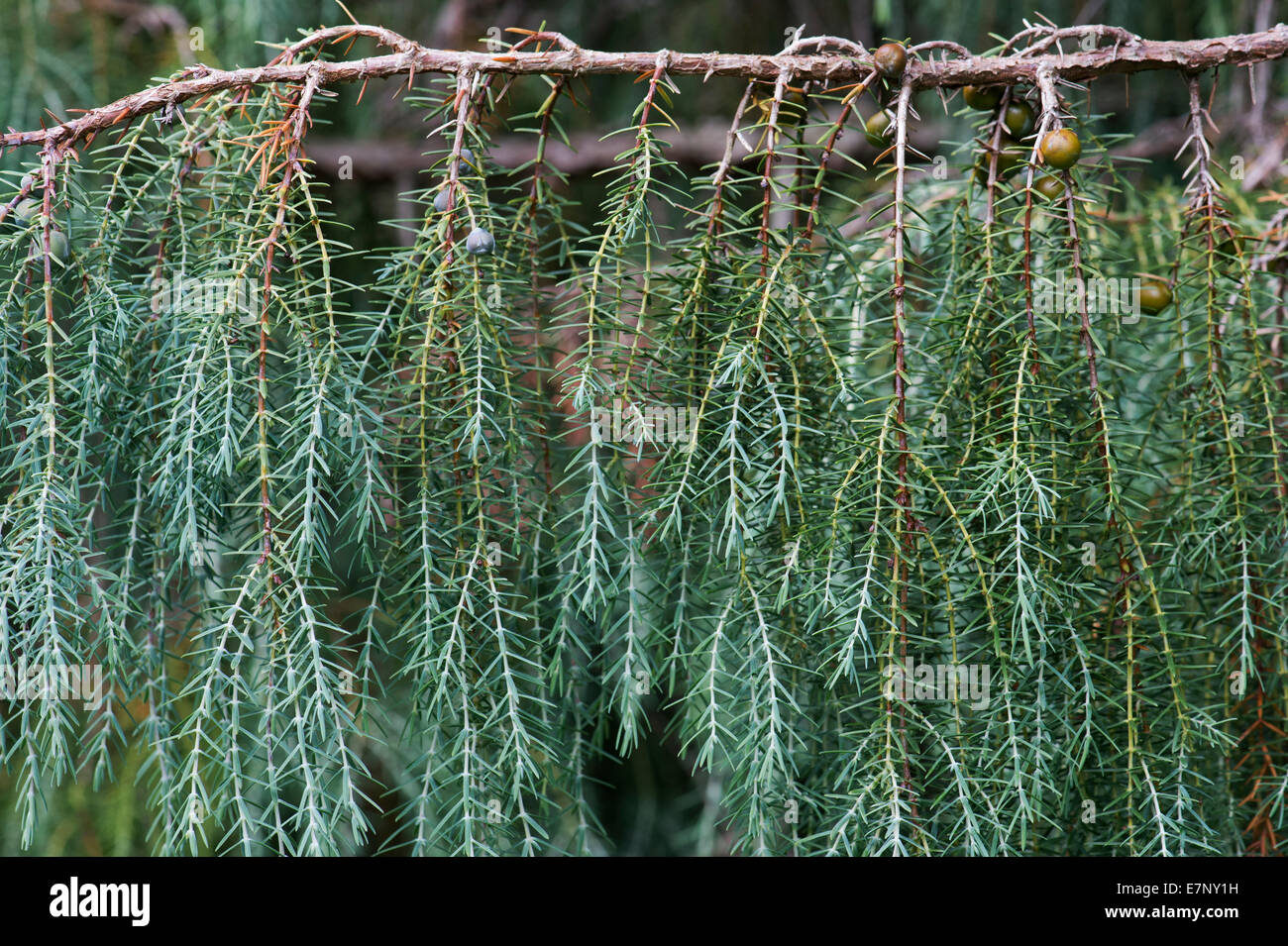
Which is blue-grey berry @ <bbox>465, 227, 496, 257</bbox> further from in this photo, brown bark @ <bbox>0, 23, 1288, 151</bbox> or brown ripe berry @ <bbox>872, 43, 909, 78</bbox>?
brown ripe berry @ <bbox>872, 43, 909, 78</bbox>

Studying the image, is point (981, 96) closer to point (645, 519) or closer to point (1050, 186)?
point (1050, 186)

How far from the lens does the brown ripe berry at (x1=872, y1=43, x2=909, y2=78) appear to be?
2.94ft

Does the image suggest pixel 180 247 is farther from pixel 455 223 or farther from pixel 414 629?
pixel 414 629

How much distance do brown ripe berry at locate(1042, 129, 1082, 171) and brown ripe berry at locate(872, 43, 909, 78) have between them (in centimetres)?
15

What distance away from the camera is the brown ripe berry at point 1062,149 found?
2.78 feet

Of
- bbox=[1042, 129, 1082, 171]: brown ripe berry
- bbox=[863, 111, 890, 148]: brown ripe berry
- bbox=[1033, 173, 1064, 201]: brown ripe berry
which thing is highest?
bbox=[863, 111, 890, 148]: brown ripe berry

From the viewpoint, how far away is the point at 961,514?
2.68 feet

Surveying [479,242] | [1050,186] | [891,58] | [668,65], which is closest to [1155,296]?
[1050,186]

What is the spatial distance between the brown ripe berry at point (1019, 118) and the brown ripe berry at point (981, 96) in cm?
2

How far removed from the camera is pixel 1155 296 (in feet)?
Answer: 3.33

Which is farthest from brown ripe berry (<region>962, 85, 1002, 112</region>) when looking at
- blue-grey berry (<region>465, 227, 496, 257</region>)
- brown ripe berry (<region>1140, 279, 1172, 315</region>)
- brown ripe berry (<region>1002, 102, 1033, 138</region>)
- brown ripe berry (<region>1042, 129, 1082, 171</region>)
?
blue-grey berry (<region>465, 227, 496, 257</region>)

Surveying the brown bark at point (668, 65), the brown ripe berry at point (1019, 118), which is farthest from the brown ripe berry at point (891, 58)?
the brown ripe berry at point (1019, 118)

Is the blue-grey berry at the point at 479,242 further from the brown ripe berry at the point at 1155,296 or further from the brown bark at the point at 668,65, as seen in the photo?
the brown ripe berry at the point at 1155,296

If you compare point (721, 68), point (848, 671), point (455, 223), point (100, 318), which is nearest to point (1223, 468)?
point (848, 671)
